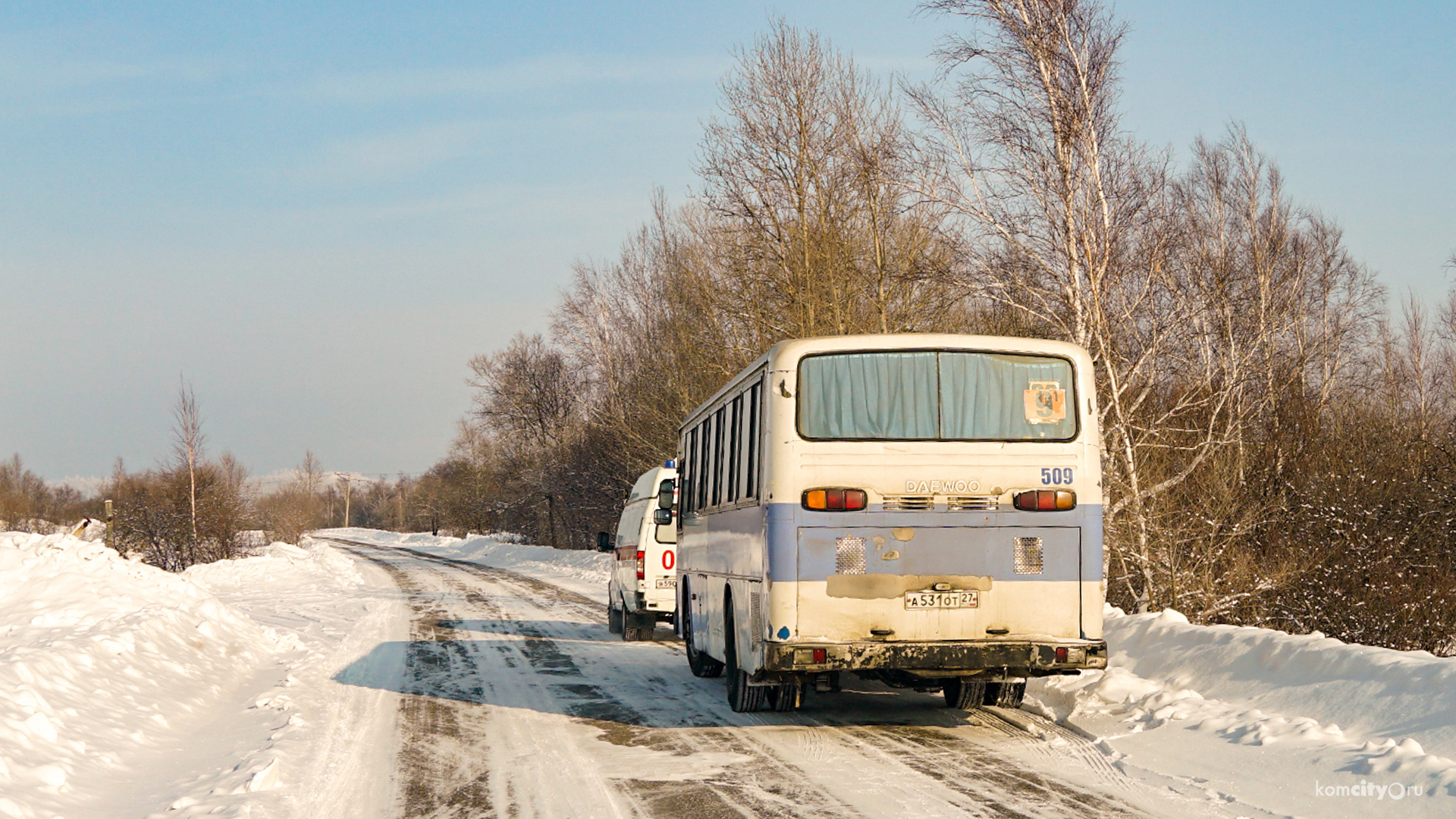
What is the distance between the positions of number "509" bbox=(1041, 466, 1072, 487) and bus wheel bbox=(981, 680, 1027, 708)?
203 centimetres

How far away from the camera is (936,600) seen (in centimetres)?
872

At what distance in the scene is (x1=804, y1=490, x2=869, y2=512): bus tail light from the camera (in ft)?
28.3

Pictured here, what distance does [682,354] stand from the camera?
106ft

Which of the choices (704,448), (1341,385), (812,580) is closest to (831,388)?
(812,580)

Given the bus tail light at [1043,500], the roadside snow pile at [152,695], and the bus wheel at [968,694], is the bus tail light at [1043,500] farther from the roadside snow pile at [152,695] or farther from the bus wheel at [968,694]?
the roadside snow pile at [152,695]

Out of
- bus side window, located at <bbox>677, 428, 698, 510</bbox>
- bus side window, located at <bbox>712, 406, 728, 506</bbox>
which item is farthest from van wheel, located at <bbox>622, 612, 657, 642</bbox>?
bus side window, located at <bbox>712, 406, 728, 506</bbox>

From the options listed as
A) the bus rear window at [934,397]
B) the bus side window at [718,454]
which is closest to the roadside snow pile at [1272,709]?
the bus rear window at [934,397]

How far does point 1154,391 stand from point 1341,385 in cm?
2053

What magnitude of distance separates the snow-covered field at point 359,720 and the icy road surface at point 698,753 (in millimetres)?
358

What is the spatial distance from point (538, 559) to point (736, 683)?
39.8m

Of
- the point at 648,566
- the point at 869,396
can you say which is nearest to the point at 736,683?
the point at 869,396

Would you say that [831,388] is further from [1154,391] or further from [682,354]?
[682,354]

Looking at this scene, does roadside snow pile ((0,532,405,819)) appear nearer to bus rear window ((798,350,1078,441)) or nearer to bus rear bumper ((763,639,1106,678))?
bus rear bumper ((763,639,1106,678))

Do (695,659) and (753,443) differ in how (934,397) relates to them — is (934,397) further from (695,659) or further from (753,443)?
(695,659)
